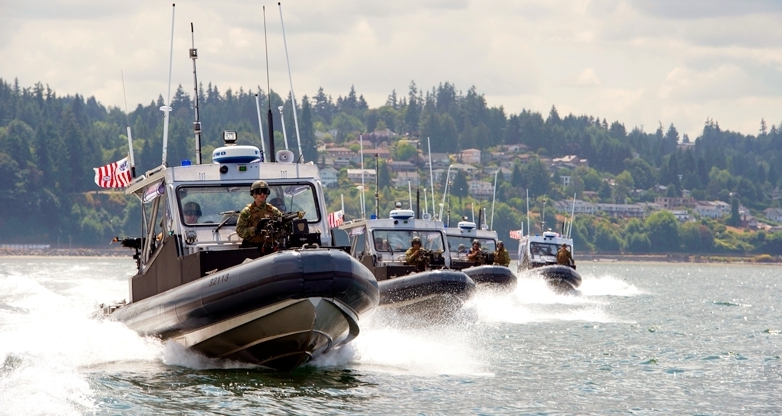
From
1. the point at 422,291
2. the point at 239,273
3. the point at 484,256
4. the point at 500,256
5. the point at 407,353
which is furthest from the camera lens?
the point at 500,256

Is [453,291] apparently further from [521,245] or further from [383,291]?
[521,245]

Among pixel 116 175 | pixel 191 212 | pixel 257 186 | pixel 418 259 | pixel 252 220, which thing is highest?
pixel 116 175

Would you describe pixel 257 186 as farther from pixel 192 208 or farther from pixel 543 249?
pixel 543 249

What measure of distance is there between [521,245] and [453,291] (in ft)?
81.2

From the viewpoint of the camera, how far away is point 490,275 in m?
35.2

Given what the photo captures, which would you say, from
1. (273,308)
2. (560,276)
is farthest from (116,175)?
(560,276)

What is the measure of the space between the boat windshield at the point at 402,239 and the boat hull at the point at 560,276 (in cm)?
1291

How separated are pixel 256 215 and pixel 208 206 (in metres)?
1.67

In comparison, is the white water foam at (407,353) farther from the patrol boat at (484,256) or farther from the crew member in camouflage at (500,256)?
the crew member in camouflage at (500,256)

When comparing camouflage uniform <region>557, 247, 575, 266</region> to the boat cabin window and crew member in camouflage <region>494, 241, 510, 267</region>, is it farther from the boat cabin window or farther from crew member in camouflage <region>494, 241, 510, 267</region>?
crew member in camouflage <region>494, 241, 510, 267</region>

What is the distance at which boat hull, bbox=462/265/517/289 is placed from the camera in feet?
115

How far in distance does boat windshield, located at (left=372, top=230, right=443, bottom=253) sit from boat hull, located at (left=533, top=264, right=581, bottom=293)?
1291cm

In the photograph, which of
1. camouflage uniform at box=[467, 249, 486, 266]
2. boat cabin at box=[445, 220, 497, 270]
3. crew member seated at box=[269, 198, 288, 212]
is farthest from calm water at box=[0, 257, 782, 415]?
boat cabin at box=[445, 220, 497, 270]

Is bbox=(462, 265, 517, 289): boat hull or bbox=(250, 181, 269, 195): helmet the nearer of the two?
bbox=(250, 181, 269, 195): helmet
